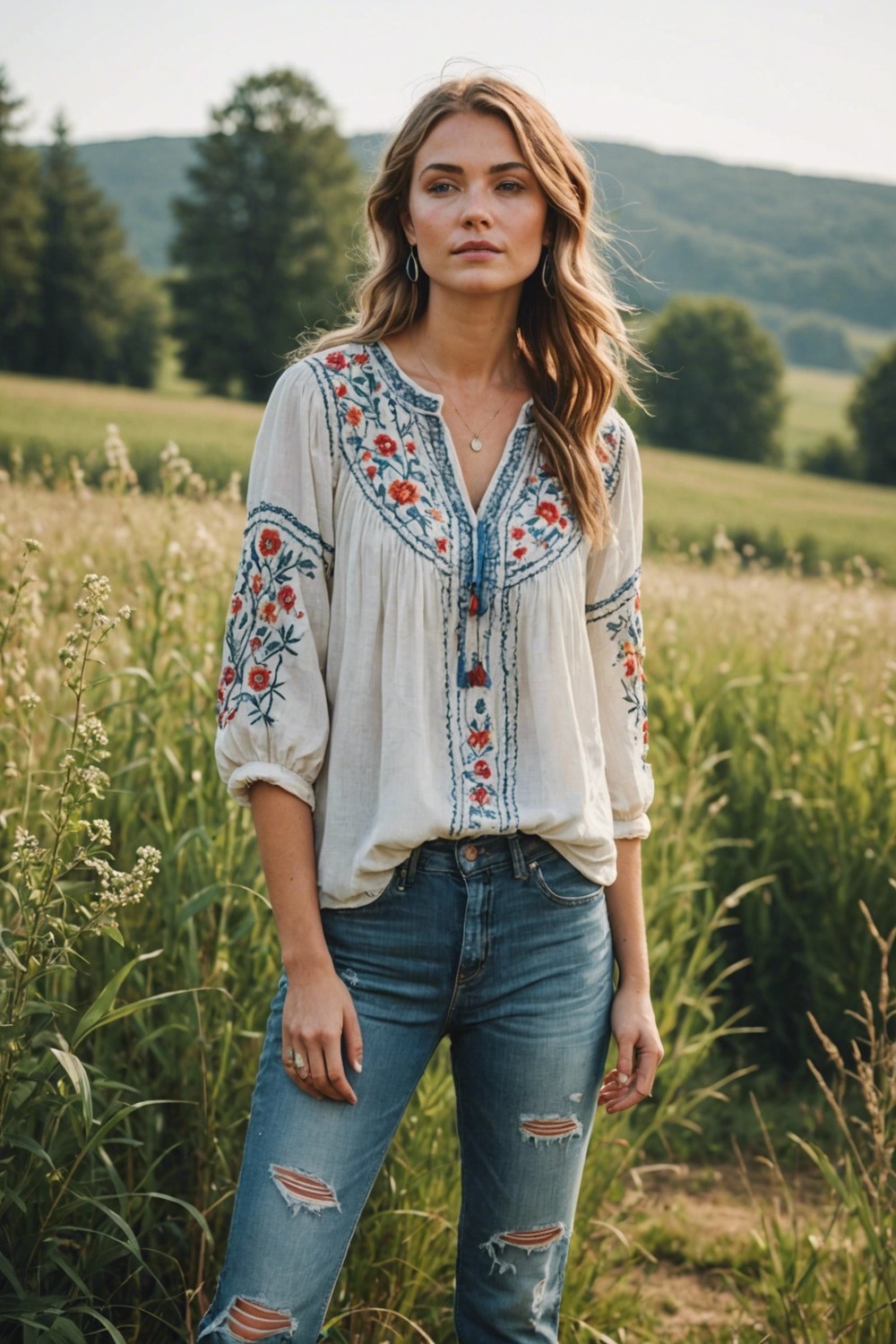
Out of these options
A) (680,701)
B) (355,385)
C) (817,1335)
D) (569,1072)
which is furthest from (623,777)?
(680,701)

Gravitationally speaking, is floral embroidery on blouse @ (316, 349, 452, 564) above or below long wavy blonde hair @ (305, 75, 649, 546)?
below

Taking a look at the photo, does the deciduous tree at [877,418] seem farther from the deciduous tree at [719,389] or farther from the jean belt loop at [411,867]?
the jean belt loop at [411,867]

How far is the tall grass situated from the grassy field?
35.8 ft

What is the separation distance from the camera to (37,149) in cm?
4381

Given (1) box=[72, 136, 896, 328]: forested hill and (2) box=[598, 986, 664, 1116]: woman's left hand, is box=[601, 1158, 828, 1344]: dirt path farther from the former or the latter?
(1) box=[72, 136, 896, 328]: forested hill

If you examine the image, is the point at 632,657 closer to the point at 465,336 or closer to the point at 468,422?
the point at 468,422

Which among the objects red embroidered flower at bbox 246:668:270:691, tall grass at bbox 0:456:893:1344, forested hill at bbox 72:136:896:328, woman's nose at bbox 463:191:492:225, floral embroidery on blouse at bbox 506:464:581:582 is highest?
forested hill at bbox 72:136:896:328

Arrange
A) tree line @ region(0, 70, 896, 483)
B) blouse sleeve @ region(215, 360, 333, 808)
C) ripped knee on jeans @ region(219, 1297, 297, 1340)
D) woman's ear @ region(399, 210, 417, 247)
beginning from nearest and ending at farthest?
1. ripped knee on jeans @ region(219, 1297, 297, 1340)
2. blouse sleeve @ region(215, 360, 333, 808)
3. woman's ear @ region(399, 210, 417, 247)
4. tree line @ region(0, 70, 896, 483)

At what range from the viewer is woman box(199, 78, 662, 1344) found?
160cm

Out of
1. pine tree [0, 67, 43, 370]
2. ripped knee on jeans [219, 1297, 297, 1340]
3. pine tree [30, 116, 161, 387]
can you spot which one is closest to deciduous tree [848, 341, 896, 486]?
pine tree [30, 116, 161, 387]

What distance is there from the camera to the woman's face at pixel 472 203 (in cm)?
177

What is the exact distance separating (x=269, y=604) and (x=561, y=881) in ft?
1.81

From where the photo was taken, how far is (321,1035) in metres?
1.56

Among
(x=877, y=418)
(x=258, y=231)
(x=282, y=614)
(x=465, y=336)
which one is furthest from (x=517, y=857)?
(x=877, y=418)
